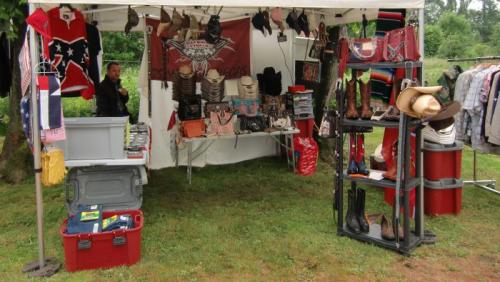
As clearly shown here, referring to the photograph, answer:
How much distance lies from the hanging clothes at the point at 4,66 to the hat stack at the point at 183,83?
5.87ft

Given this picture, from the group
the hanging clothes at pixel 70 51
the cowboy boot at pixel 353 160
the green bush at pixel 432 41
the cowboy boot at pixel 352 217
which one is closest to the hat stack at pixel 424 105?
the cowboy boot at pixel 353 160

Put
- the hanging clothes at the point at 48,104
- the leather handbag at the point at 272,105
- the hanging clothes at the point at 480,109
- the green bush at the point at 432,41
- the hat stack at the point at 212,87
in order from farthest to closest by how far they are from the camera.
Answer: the green bush at the point at 432,41 < the leather handbag at the point at 272,105 < the hat stack at the point at 212,87 < the hanging clothes at the point at 480,109 < the hanging clothes at the point at 48,104

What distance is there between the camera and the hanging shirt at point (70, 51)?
470 centimetres

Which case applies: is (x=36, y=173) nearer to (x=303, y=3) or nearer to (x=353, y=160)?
(x=303, y=3)

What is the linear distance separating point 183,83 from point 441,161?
9.50 ft

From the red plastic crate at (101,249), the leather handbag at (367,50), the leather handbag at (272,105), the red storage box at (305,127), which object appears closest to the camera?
the red plastic crate at (101,249)

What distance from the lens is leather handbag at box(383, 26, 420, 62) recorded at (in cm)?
344

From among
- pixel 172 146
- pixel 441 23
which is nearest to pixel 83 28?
pixel 172 146

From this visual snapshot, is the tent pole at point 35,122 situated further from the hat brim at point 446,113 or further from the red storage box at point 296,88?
the red storage box at point 296,88

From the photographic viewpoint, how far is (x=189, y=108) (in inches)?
210

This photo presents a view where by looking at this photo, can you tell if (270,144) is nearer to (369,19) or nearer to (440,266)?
(369,19)

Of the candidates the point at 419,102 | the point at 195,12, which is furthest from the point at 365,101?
the point at 195,12

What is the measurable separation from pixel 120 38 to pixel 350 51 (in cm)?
1268

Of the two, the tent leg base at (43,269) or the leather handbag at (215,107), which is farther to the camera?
the leather handbag at (215,107)
